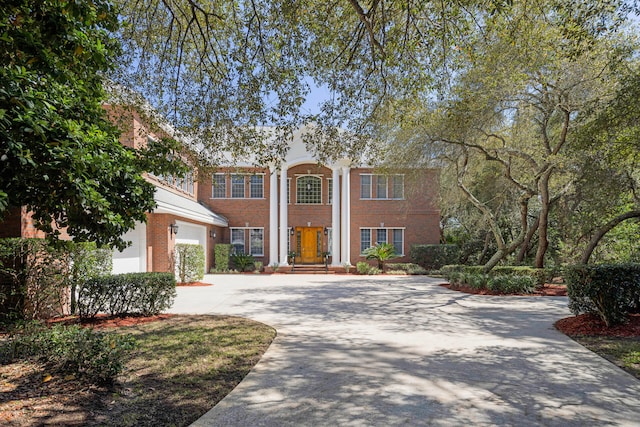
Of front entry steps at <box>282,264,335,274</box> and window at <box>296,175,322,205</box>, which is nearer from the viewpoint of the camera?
front entry steps at <box>282,264,335,274</box>

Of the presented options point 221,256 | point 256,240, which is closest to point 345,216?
point 256,240

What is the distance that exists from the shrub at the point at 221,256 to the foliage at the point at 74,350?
1687cm

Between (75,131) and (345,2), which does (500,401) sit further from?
(345,2)

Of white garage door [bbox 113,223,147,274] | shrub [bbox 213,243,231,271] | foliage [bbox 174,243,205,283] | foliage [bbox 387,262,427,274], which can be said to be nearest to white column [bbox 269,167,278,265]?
shrub [bbox 213,243,231,271]

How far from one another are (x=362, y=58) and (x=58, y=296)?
7.27 m

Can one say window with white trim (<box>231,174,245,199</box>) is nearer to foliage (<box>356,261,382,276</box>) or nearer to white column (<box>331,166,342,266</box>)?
white column (<box>331,166,342,266</box>)

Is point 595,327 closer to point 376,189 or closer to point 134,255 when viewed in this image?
point 134,255

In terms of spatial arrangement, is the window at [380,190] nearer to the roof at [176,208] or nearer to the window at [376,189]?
the window at [376,189]

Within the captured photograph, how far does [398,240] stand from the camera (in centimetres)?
2372

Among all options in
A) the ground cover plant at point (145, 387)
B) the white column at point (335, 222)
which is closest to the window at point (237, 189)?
the white column at point (335, 222)

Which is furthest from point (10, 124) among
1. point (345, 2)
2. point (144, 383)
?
point (345, 2)

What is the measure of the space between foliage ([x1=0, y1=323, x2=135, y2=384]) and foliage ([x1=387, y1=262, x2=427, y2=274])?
1812 cm

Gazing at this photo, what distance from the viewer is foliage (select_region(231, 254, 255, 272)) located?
74.4ft

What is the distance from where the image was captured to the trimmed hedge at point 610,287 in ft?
23.4
